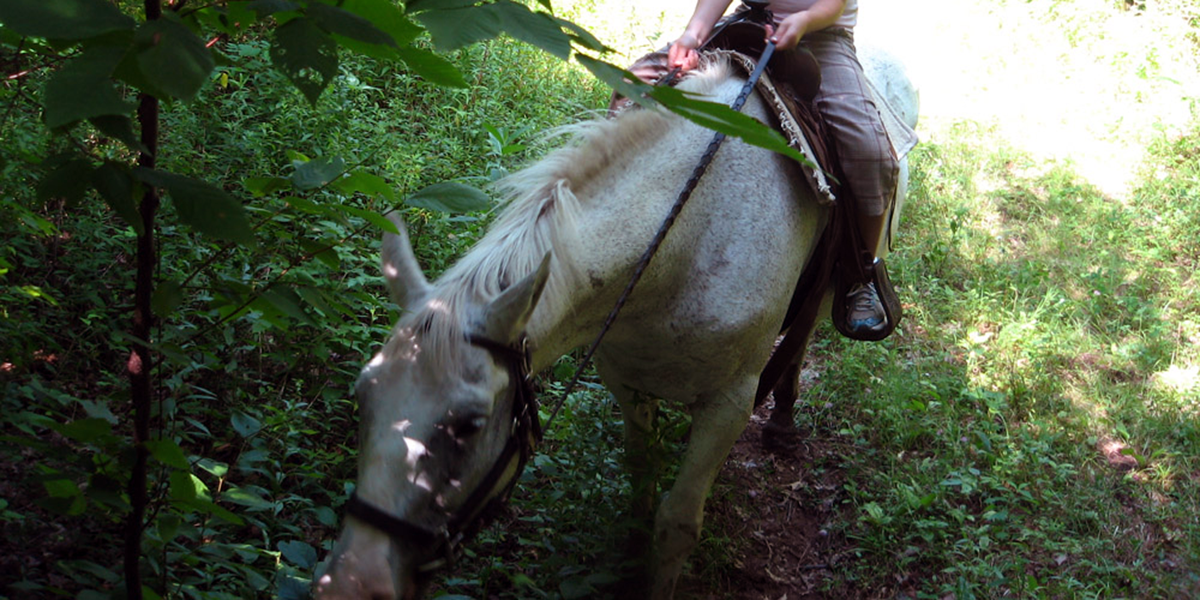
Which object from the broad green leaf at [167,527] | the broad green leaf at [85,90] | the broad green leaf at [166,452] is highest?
the broad green leaf at [85,90]

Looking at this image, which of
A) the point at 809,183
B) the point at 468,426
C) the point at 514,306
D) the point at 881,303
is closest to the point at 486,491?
the point at 468,426

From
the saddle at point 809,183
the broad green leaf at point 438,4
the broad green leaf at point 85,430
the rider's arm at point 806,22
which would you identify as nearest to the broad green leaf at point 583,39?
the broad green leaf at point 438,4

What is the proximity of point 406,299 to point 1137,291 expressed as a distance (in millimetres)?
5705

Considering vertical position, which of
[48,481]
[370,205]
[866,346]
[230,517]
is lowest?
[866,346]

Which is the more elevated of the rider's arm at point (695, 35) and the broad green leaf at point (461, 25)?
the broad green leaf at point (461, 25)

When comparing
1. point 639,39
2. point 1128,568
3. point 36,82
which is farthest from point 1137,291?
point 36,82

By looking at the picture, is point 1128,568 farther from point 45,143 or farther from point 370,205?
point 45,143

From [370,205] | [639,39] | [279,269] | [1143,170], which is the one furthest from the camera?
[639,39]

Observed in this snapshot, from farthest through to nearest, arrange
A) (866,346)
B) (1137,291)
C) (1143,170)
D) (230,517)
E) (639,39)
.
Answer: (639,39)
(1143,170)
(1137,291)
(866,346)
(230,517)

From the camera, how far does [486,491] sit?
2264 mm

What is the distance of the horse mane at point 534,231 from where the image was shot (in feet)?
7.29

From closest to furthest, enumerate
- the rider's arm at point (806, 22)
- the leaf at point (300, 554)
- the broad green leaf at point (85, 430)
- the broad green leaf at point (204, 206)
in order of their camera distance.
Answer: the broad green leaf at point (204, 206)
the broad green leaf at point (85, 430)
the leaf at point (300, 554)
the rider's arm at point (806, 22)

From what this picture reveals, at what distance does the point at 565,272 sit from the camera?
8.02 feet

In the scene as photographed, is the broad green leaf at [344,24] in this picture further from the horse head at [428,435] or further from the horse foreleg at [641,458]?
the horse foreleg at [641,458]
